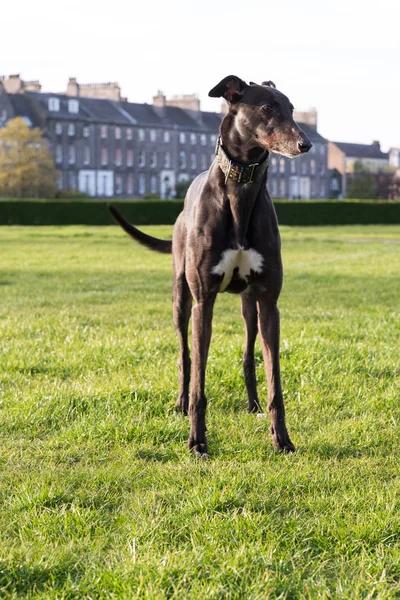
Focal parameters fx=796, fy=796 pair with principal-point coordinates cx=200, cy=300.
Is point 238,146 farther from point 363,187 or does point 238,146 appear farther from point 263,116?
point 363,187

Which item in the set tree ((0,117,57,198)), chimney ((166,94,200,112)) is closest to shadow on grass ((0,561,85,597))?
tree ((0,117,57,198))

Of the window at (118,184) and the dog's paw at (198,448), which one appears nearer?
the dog's paw at (198,448)

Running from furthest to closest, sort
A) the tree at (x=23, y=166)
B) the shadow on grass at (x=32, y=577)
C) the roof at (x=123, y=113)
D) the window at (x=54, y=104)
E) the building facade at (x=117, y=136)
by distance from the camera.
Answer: the building facade at (x=117, y=136), the window at (x=54, y=104), the roof at (x=123, y=113), the tree at (x=23, y=166), the shadow on grass at (x=32, y=577)

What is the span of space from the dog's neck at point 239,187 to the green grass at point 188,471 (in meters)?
1.24

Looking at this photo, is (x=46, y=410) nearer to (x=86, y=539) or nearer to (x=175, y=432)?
(x=175, y=432)

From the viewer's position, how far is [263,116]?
4273mm

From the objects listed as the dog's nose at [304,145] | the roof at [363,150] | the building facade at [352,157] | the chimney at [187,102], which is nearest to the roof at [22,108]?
the chimney at [187,102]

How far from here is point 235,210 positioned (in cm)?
450

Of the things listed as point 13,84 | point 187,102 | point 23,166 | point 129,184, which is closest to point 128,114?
point 129,184

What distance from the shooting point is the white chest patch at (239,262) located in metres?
4.49

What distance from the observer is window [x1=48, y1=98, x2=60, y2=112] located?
87.8 meters

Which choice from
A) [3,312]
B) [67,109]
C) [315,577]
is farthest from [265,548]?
[67,109]

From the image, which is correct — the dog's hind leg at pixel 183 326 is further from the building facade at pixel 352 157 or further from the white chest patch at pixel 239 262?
the building facade at pixel 352 157

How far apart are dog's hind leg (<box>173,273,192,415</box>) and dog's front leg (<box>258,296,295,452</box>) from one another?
815mm
